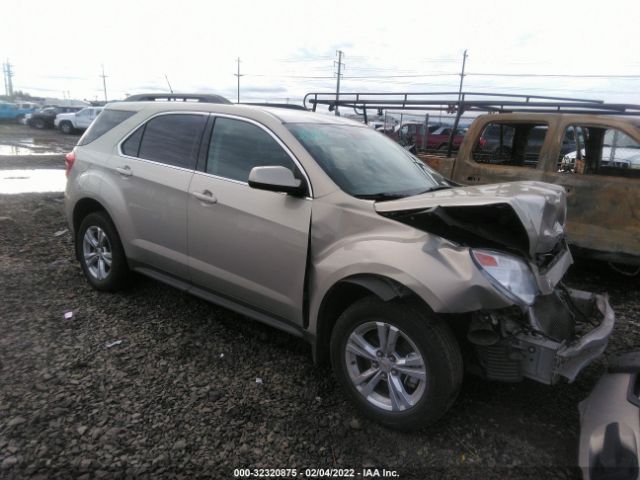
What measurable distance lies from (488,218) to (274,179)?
48.2 inches

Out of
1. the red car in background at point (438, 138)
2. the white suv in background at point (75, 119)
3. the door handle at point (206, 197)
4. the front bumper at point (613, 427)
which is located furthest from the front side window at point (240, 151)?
the white suv in background at point (75, 119)

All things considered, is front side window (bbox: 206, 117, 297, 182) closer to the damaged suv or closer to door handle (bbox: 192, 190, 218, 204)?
the damaged suv

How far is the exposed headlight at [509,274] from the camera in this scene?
2371mm

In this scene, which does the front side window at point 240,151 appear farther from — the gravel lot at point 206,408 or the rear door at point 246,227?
the gravel lot at point 206,408

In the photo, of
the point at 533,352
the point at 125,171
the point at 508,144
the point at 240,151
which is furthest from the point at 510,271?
the point at 508,144

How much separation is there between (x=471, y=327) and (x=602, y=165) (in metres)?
4.45

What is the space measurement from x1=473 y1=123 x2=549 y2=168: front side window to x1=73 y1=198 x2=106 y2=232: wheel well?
4.36 m

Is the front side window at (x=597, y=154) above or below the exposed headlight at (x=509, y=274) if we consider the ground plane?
above

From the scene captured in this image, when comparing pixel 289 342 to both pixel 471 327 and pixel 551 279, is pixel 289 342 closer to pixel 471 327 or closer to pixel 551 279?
pixel 471 327

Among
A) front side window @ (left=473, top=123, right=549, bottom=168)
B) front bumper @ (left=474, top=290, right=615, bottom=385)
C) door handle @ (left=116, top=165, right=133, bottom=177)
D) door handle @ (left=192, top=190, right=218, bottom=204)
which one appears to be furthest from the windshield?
front side window @ (left=473, top=123, right=549, bottom=168)

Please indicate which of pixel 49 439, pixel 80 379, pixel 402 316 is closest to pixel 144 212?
pixel 80 379

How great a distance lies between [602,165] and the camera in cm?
583

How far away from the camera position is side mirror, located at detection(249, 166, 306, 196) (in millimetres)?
2893

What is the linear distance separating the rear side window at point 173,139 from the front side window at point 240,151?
181 mm
